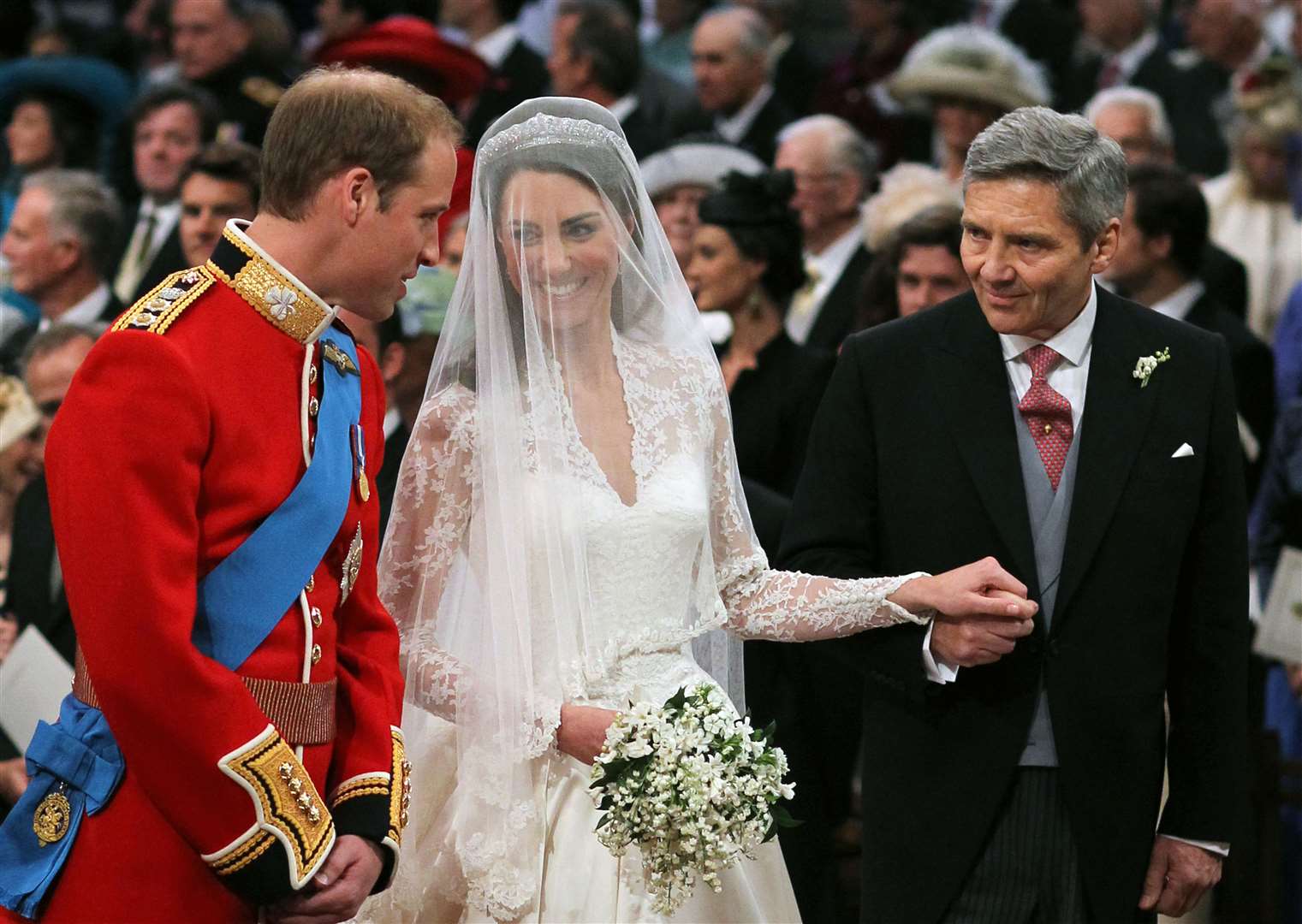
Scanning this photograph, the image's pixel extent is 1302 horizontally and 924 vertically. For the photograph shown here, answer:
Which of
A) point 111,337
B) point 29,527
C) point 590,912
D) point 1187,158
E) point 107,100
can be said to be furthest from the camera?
point 107,100

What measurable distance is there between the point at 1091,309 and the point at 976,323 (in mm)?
215

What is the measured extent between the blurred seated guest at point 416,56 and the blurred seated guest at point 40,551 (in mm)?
2586

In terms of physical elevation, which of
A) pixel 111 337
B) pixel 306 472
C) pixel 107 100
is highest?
pixel 107 100

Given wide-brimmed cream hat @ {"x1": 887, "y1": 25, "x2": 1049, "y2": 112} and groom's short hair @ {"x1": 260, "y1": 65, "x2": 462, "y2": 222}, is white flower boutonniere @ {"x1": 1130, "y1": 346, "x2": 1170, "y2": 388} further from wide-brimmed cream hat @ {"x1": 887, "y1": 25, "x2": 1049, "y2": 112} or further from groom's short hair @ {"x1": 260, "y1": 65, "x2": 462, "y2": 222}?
wide-brimmed cream hat @ {"x1": 887, "y1": 25, "x2": 1049, "y2": 112}

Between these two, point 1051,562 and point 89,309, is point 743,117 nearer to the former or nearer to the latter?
point 89,309

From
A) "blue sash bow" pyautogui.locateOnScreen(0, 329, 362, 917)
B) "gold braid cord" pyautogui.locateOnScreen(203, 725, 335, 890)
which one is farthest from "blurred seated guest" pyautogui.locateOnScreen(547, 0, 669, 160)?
"gold braid cord" pyautogui.locateOnScreen(203, 725, 335, 890)

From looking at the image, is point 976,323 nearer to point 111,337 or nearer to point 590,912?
point 590,912

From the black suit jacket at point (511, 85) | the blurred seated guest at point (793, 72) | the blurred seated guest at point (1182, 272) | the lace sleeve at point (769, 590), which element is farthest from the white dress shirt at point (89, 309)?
the lace sleeve at point (769, 590)

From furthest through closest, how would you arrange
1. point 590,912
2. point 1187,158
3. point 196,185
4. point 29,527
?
point 1187,158 → point 196,185 → point 29,527 → point 590,912

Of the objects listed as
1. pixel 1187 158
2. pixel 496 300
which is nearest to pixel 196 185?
pixel 496 300

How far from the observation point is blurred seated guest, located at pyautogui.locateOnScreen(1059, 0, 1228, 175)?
8695mm

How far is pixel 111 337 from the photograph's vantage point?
253 centimetres

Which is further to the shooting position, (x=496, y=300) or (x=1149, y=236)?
(x=1149, y=236)

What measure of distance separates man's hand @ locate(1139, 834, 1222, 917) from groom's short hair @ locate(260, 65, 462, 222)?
184 centimetres
